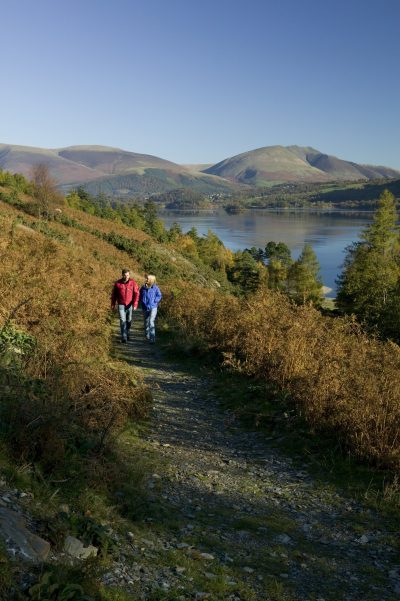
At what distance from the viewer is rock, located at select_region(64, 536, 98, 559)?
3.39m

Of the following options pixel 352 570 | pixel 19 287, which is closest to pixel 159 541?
pixel 352 570

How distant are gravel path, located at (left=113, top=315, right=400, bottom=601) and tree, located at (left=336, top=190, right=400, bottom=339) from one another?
93.8ft

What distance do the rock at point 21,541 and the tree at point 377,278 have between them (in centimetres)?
3193

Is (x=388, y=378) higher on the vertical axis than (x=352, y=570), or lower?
higher

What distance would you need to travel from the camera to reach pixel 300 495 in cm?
539

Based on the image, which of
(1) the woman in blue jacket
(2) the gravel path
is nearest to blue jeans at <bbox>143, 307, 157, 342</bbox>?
(1) the woman in blue jacket

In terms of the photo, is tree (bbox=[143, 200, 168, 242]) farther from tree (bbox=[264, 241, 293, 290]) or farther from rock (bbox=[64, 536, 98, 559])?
rock (bbox=[64, 536, 98, 559])

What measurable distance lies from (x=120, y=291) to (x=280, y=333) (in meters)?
4.86

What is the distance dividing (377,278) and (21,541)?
44.0 metres

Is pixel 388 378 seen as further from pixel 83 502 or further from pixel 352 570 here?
pixel 83 502

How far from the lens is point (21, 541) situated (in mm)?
3119

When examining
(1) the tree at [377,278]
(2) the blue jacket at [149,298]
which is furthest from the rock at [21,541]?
(1) the tree at [377,278]

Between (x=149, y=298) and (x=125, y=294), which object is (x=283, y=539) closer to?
(x=125, y=294)

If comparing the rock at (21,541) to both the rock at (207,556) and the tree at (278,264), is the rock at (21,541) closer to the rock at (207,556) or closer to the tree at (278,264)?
the rock at (207,556)
